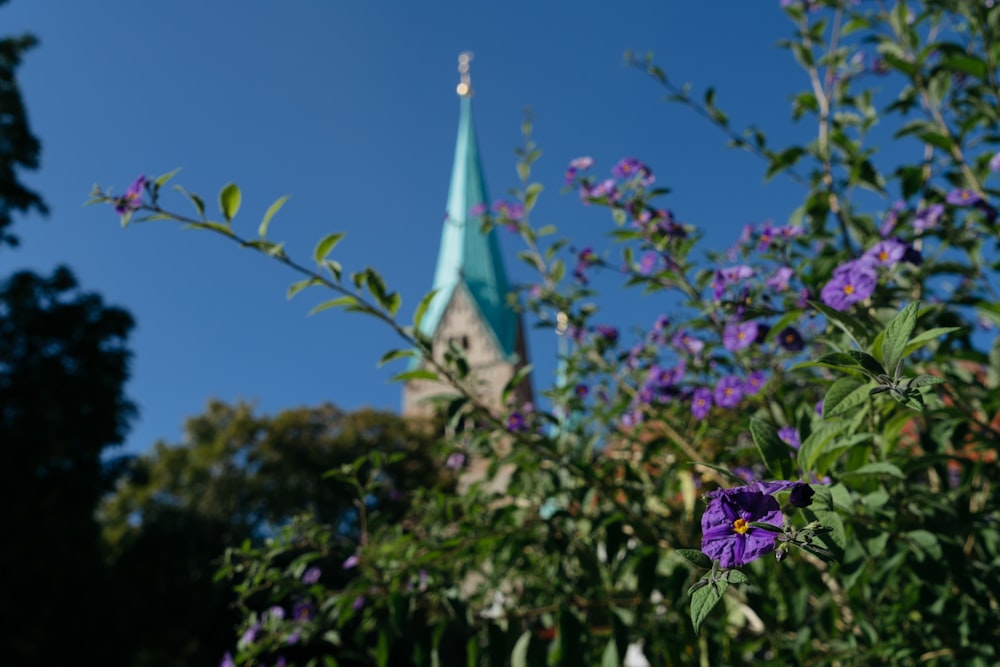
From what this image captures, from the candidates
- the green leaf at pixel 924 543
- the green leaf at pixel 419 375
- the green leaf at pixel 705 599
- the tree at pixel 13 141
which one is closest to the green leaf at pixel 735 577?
the green leaf at pixel 705 599

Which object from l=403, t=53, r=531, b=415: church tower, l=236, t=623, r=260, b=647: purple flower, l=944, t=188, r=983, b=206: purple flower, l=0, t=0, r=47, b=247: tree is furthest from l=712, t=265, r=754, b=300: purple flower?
l=403, t=53, r=531, b=415: church tower

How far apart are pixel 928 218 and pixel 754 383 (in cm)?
59

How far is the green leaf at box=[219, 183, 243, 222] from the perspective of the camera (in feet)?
4.64

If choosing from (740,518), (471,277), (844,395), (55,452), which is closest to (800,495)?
(740,518)

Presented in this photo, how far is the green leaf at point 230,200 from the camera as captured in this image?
1415 millimetres

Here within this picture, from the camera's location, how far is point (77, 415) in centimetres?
1174

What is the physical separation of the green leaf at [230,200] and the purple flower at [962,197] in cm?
176

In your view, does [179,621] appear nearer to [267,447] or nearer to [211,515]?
[211,515]

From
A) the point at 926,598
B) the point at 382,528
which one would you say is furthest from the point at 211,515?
the point at 926,598

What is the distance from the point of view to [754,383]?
186 cm

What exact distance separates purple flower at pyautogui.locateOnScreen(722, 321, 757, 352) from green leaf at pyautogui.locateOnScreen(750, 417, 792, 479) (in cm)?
80

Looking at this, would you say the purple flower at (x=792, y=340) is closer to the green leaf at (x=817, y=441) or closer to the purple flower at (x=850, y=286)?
the purple flower at (x=850, y=286)

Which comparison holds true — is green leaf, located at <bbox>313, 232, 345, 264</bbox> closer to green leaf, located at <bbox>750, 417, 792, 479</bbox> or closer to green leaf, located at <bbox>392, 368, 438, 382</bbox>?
green leaf, located at <bbox>392, 368, 438, 382</bbox>

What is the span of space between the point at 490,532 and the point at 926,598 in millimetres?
938
